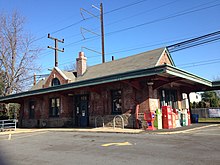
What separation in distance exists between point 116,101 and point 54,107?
8.37m

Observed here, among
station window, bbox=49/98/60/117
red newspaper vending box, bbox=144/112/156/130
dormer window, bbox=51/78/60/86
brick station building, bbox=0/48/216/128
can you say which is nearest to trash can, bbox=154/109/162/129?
red newspaper vending box, bbox=144/112/156/130

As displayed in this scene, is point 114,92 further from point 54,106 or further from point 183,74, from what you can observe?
point 54,106

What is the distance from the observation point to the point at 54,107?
23.3 meters

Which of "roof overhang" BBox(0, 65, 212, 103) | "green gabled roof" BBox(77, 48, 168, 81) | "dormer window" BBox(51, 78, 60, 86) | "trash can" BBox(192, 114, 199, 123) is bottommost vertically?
"trash can" BBox(192, 114, 199, 123)

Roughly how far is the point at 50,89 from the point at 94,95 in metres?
4.21

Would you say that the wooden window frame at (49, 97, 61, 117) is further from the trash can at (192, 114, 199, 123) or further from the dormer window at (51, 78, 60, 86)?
the trash can at (192, 114, 199, 123)

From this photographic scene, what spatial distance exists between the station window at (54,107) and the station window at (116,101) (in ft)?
23.9

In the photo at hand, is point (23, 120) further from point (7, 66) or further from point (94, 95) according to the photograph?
Answer: point (94, 95)

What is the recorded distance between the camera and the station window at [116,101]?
57.8ft

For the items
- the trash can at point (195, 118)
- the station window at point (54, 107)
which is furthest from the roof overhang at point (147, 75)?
the trash can at point (195, 118)

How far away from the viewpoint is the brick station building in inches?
620

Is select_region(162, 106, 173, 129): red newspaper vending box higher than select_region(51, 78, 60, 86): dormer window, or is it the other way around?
select_region(51, 78, 60, 86): dormer window

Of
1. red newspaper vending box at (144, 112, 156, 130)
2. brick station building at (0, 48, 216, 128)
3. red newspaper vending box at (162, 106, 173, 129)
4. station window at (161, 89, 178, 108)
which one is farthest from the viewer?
station window at (161, 89, 178, 108)

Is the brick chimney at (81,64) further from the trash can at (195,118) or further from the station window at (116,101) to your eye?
the trash can at (195,118)
